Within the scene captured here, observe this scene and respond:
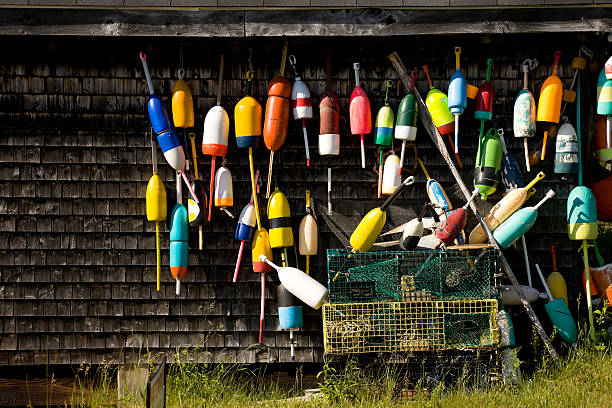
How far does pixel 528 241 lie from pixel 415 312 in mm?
1406

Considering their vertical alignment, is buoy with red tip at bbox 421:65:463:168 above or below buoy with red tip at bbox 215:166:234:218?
above

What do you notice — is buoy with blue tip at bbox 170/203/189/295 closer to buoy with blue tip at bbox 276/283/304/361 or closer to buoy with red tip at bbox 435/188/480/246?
buoy with blue tip at bbox 276/283/304/361

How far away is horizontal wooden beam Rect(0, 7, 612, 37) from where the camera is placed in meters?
5.65

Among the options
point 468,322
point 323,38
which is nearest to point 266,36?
point 323,38

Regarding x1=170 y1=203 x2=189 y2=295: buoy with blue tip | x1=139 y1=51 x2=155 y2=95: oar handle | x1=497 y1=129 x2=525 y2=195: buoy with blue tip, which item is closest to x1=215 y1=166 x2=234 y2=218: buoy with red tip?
x1=170 y1=203 x2=189 y2=295: buoy with blue tip

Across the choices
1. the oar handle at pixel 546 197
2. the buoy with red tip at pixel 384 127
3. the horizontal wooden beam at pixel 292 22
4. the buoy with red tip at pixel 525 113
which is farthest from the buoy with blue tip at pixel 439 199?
the horizontal wooden beam at pixel 292 22

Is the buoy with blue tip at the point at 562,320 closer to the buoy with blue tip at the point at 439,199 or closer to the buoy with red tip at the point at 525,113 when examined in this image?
the buoy with blue tip at the point at 439,199

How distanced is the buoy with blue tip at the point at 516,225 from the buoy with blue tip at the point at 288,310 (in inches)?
72.6

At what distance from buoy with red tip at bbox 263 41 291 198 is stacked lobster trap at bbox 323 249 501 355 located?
43.3 inches

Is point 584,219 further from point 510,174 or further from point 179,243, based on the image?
point 179,243

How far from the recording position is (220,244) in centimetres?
601

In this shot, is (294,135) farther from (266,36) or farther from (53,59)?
(53,59)

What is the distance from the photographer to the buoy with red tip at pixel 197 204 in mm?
5867

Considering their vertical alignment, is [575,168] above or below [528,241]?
above
